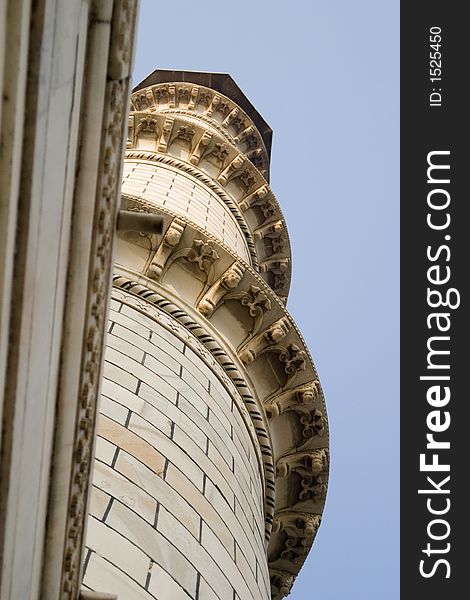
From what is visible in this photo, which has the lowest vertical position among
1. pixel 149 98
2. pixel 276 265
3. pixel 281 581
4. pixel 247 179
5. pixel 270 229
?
pixel 281 581

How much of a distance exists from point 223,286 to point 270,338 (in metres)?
0.88

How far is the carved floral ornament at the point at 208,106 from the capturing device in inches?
968

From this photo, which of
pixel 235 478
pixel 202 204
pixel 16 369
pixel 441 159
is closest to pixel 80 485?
pixel 16 369

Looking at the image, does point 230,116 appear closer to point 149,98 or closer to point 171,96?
point 171,96

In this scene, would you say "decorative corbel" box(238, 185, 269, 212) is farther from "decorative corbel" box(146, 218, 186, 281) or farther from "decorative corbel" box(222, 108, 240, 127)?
"decorative corbel" box(146, 218, 186, 281)

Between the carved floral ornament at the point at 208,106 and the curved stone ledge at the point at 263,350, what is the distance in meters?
13.4

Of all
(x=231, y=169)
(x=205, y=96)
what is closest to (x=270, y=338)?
(x=231, y=169)

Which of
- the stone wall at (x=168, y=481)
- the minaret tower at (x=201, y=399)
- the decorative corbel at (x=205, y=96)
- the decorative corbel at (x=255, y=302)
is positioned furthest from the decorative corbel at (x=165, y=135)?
the stone wall at (x=168, y=481)

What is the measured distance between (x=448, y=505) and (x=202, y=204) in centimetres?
670

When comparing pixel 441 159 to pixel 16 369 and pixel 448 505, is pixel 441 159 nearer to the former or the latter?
pixel 448 505

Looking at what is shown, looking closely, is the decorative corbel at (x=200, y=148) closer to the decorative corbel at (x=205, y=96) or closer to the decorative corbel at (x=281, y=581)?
the decorative corbel at (x=205, y=96)

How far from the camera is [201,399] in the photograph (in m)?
8.55

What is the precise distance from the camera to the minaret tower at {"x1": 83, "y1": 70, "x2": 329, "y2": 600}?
234 inches

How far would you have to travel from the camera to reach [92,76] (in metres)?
3.83
